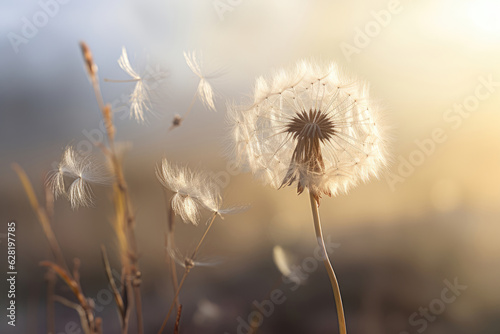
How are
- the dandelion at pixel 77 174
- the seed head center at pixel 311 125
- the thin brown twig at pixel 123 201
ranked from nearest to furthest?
the thin brown twig at pixel 123 201 < the dandelion at pixel 77 174 < the seed head center at pixel 311 125

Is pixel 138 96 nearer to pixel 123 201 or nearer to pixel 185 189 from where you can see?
pixel 185 189

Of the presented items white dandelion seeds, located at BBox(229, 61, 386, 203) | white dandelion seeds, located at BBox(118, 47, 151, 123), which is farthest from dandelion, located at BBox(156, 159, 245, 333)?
white dandelion seeds, located at BBox(229, 61, 386, 203)

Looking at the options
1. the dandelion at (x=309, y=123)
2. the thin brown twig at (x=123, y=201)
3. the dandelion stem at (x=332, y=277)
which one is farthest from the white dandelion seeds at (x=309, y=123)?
the thin brown twig at (x=123, y=201)

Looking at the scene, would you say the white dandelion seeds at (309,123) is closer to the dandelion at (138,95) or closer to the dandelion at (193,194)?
the dandelion at (193,194)

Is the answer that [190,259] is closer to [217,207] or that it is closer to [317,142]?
[217,207]

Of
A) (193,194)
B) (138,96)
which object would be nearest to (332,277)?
(193,194)

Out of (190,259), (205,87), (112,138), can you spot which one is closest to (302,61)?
(205,87)
